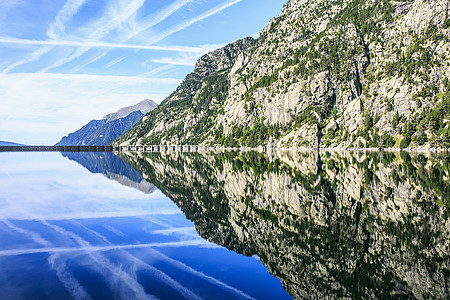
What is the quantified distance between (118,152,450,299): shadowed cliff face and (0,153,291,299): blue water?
1.45 metres

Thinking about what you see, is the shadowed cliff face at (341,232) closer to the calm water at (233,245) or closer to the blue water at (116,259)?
the calm water at (233,245)

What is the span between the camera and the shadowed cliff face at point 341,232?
41.3ft

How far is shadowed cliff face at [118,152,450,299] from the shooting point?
41.3ft

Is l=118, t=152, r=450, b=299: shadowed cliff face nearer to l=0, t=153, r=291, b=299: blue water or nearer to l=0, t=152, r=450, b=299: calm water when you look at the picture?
l=0, t=152, r=450, b=299: calm water

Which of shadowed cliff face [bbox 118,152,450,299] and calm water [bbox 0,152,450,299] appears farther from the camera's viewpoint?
shadowed cliff face [bbox 118,152,450,299]

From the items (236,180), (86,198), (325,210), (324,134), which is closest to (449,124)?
(324,134)

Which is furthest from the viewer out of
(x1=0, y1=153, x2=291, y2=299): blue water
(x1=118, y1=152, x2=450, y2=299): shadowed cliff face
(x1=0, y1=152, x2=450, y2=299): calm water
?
(x1=118, y1=152, x2=450, y2=299): shadowed cliff face

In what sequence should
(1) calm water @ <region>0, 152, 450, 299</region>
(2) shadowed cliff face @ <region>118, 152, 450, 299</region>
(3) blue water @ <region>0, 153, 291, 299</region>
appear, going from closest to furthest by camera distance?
(3) blue water @ <region>0, 153, 291, 299</region>, (1) calm water @ <region>0, 152, 450, 299</region>, (2) shadowed cliff face @ <region>118, 152, 450, 299</region>

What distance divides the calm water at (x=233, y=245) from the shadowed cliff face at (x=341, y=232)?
67 millimetres

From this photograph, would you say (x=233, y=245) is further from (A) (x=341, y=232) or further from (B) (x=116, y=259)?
(A) (x=341, y=232)

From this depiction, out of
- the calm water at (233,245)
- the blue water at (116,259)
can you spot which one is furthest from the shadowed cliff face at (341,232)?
the blue water at (116,259)

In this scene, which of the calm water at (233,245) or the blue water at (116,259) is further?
the calm water at (233,245)

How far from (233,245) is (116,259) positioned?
595 centimetres

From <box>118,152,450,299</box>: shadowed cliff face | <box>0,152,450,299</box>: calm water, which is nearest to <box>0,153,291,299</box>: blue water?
<box>0,152,450,299</box>: calm water
